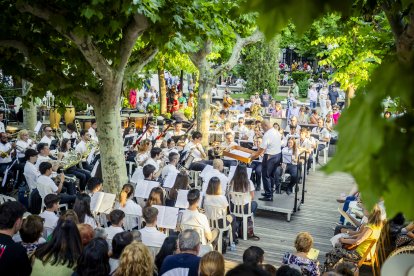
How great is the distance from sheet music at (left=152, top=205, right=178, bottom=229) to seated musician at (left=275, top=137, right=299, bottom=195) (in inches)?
194

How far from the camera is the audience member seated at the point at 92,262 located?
4637 millimetres

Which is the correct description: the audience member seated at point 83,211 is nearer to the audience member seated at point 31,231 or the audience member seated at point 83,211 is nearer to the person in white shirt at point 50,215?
the person in white shirt at point 50,215

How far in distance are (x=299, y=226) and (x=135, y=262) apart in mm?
6793

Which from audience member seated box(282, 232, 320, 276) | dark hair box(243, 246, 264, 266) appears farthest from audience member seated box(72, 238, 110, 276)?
audience member seated box(282, 232, 320, 276)

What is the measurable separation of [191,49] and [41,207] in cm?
410

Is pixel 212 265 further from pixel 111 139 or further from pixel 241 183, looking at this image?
pixel 111 139

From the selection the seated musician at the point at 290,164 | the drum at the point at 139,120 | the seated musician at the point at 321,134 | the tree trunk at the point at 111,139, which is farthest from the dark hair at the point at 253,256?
the drum at the point at 139,120

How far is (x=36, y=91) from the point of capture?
344 inches

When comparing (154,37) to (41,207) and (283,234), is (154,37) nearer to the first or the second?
(41,207)

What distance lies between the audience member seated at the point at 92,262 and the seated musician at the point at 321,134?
12.0 metres

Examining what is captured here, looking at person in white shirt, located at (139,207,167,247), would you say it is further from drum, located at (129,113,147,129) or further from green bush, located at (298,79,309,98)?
green bush, located at (298,79,309,98)

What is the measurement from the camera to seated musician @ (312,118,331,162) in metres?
16.1

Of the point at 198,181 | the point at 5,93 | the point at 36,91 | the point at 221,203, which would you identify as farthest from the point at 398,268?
the point at 5,93

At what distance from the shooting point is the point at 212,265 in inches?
186
